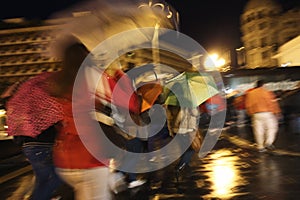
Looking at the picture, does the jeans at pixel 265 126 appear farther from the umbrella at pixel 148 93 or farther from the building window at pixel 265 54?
the building window at pixel 265 54

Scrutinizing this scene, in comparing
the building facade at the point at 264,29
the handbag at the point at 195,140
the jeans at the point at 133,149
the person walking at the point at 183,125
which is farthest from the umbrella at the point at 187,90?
the building facade at the point at 264,29

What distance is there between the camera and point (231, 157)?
30.7ft

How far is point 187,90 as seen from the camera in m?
6.82

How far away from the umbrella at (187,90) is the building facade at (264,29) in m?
72.2

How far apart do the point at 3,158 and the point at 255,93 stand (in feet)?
24.2

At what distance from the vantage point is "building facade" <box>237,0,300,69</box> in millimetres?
78250

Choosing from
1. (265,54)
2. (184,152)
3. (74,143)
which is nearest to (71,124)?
(74,143)

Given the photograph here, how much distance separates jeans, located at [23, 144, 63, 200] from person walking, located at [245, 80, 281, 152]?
6.15 meters

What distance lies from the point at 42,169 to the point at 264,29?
85983 mm

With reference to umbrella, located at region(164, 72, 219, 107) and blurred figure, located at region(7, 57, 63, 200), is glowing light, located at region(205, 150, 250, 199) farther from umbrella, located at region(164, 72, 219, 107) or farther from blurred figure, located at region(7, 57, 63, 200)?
blurred figure, located at region(7, 57, 63, 200)

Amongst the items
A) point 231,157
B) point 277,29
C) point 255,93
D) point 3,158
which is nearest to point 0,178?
point 3,158

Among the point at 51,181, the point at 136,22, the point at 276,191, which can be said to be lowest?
the point at 276,191

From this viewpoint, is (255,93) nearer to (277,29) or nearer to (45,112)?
(45,112)

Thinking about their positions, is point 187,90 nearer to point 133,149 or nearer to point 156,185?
point 133,149
